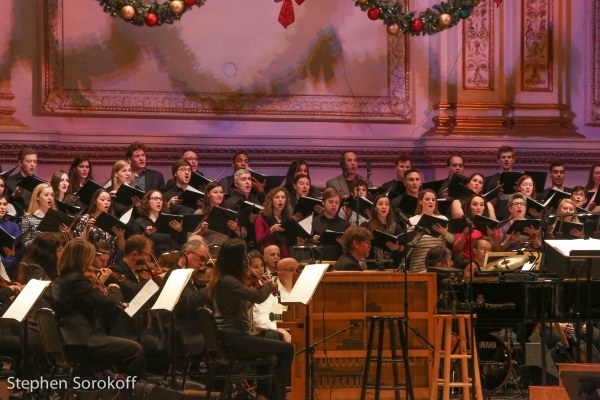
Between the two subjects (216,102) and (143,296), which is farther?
(216,102)

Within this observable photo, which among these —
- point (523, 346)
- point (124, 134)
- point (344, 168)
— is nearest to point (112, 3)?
point (124, 134)

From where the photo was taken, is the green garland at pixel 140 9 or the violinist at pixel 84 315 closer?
the violinist at pixel 84 315

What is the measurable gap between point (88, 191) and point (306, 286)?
132 inches

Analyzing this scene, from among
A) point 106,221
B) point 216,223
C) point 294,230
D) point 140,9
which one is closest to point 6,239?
point 106,221

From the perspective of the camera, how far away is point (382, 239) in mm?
9039

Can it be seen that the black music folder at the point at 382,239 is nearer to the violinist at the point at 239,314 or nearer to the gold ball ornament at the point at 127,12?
the violinist at the point at 239,314

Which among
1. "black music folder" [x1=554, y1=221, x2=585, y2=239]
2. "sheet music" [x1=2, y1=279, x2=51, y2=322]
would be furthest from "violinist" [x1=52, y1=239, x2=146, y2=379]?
"black music folder" [x1=554, y1=221, x2=585, y2=239]

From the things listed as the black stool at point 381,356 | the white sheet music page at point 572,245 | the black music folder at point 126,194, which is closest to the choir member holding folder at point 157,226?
the black music folder at point 126,194

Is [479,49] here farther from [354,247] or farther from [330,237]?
[354,247]

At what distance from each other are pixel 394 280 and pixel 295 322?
0.74m

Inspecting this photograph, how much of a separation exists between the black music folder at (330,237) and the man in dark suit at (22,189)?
2.55m

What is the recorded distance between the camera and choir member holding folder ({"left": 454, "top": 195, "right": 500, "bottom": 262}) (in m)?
9.66

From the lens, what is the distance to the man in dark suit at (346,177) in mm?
10820

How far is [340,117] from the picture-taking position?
40.4 feet
